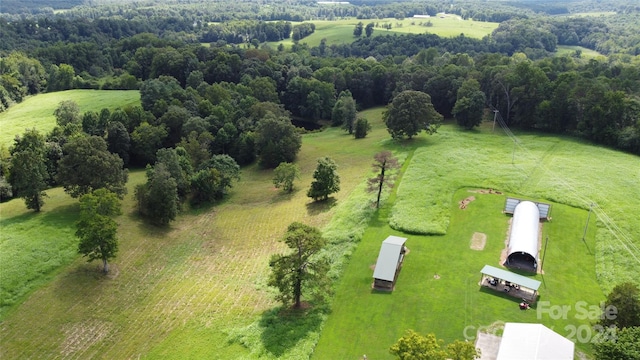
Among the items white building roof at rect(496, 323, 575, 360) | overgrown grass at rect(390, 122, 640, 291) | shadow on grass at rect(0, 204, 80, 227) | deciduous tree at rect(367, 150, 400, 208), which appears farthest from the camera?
deciduous tree at rect(367, 150, 400, 208)

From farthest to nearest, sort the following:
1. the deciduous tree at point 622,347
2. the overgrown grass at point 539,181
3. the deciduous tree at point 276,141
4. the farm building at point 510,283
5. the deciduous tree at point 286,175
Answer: the deciduous tree at point 276,141 < the deciduous tree at point 286,175 < the overgrown grass at point 539,181 < the farm building at point 510,283 < the deciduous tree at point 622,347

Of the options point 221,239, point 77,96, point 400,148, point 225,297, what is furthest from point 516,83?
point 77,96

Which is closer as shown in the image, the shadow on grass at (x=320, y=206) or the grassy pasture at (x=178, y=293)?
the grassy pasture at (x=178, y=293)

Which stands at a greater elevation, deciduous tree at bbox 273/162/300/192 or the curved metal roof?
the curved metal roof

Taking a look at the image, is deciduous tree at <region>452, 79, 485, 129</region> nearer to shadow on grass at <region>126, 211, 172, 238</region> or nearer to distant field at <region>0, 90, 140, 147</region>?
shadow on grass at <region>126, 211, 172, 238</region>

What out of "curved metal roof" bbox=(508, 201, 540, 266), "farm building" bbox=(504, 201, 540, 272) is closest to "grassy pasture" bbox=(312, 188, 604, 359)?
"farm building" bbox=(504, 201, 540, 272)

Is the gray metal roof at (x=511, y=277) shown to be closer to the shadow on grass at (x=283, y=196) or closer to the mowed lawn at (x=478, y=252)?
the mowed lawn at (x=478, y=252)

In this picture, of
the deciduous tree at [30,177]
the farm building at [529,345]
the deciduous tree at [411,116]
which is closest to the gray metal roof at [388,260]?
the farm building at [529,345]
